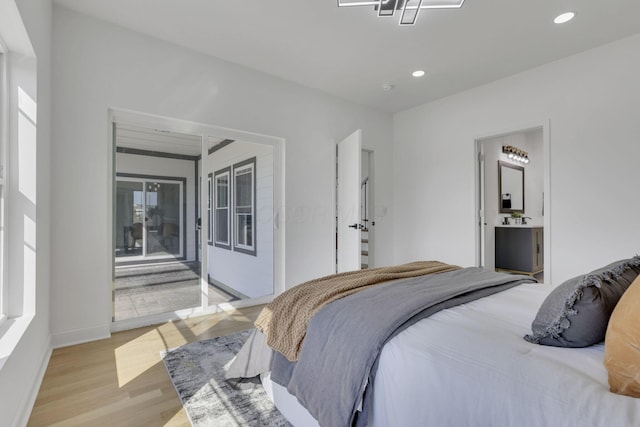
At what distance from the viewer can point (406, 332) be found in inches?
47.4

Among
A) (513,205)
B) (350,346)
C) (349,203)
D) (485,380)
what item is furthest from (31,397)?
(513,205)

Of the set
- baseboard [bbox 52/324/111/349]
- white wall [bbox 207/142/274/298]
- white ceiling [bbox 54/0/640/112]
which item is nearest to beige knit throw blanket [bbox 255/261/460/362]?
baseboard [bbox 52/324/111/349]

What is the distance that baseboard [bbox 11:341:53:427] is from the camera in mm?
1597

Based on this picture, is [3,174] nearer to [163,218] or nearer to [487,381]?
[163,218]

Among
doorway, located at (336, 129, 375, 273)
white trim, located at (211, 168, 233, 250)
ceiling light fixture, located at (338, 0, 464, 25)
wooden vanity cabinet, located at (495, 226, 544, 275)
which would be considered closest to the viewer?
ceiling light fixture, located at (338, 0, 464, 25)

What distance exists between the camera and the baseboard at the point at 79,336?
2525 millimetres

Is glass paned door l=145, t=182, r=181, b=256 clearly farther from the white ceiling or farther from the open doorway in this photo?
the open doorway

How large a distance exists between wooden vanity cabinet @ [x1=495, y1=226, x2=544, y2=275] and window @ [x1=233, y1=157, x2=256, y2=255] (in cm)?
433

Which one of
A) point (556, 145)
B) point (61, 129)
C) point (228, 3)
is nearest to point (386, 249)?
point (556, 145)

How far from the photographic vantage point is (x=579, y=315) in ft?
3.46

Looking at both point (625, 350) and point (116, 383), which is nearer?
point (625, 350)

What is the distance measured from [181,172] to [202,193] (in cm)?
31

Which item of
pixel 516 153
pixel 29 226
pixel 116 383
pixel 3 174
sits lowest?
pixel 116 383

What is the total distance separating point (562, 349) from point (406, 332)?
0.51 meters
